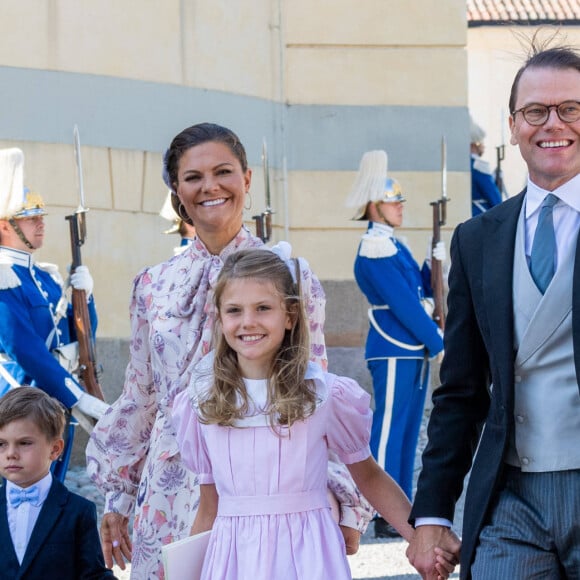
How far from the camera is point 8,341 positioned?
6.45m

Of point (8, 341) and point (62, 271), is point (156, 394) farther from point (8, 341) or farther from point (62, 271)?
point (62, 271)

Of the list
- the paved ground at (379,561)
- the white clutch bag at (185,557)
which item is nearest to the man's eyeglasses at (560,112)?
the white clutch bag at (185,557)

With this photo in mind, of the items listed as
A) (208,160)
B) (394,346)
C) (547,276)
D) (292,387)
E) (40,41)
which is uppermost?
(40,41)

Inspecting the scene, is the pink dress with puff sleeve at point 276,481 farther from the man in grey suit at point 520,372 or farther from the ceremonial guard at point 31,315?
the ceremonial guard at point 31,315

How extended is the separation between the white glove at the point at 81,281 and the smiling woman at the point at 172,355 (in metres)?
3.34

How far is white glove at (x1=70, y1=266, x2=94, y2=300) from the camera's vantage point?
7.28m

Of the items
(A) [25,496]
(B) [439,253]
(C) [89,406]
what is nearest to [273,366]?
(A) [25,496]

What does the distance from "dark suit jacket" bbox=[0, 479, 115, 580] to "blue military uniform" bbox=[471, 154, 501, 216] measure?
26.0 feet

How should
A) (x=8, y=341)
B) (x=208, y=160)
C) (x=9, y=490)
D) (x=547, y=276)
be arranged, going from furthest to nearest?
1. (x=8, y=341)
2. (x=9, y=490)
3. (x=208, y=160)
4. (x=547, y=276)

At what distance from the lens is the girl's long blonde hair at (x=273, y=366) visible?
3420 millimetres

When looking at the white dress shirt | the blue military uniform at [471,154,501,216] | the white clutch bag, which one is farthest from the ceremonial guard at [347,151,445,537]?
the white clutch bag

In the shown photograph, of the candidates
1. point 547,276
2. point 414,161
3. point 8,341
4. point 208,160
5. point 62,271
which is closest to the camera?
point 547,276

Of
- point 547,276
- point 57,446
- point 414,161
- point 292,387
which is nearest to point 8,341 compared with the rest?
point 57,446

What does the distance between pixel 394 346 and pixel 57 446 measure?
3.96 metres
